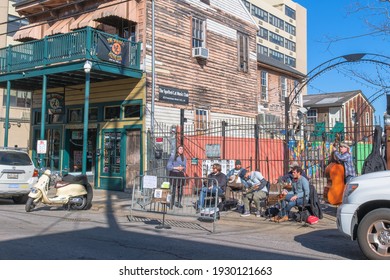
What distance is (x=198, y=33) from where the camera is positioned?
61.7 feet

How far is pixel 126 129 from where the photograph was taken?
640 inches

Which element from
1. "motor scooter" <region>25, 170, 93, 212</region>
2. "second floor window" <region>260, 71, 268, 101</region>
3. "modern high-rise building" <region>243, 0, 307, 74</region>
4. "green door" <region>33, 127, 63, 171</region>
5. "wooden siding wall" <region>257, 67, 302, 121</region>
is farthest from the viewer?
"modern high-rise building" <region>243, 0, 307, 74</region>

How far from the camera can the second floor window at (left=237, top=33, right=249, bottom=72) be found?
21.3m

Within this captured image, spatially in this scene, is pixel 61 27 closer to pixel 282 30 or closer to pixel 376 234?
pixel 376 234

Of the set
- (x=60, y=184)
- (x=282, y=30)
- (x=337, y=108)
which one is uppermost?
(x=282, y=30)

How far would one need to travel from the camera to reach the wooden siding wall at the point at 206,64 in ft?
55.1

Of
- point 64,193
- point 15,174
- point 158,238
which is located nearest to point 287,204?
point 158,238

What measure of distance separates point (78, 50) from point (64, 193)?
Answer: 5.85m

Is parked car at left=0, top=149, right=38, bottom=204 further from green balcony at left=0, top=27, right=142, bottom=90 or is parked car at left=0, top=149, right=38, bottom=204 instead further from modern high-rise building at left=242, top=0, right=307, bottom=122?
modern high-rise building at left=242, top=0, right=307, bottom=122

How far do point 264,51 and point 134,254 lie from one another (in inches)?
2285

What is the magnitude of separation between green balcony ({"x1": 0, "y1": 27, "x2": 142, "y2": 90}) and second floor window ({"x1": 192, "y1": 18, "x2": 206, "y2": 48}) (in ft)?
11.6

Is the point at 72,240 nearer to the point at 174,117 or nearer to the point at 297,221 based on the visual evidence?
the point at 297,221

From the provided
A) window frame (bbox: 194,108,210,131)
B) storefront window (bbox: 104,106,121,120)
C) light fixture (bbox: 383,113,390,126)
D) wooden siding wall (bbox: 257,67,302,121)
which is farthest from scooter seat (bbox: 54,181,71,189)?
wooden siding wall (bbox: 257,67,302,121)
